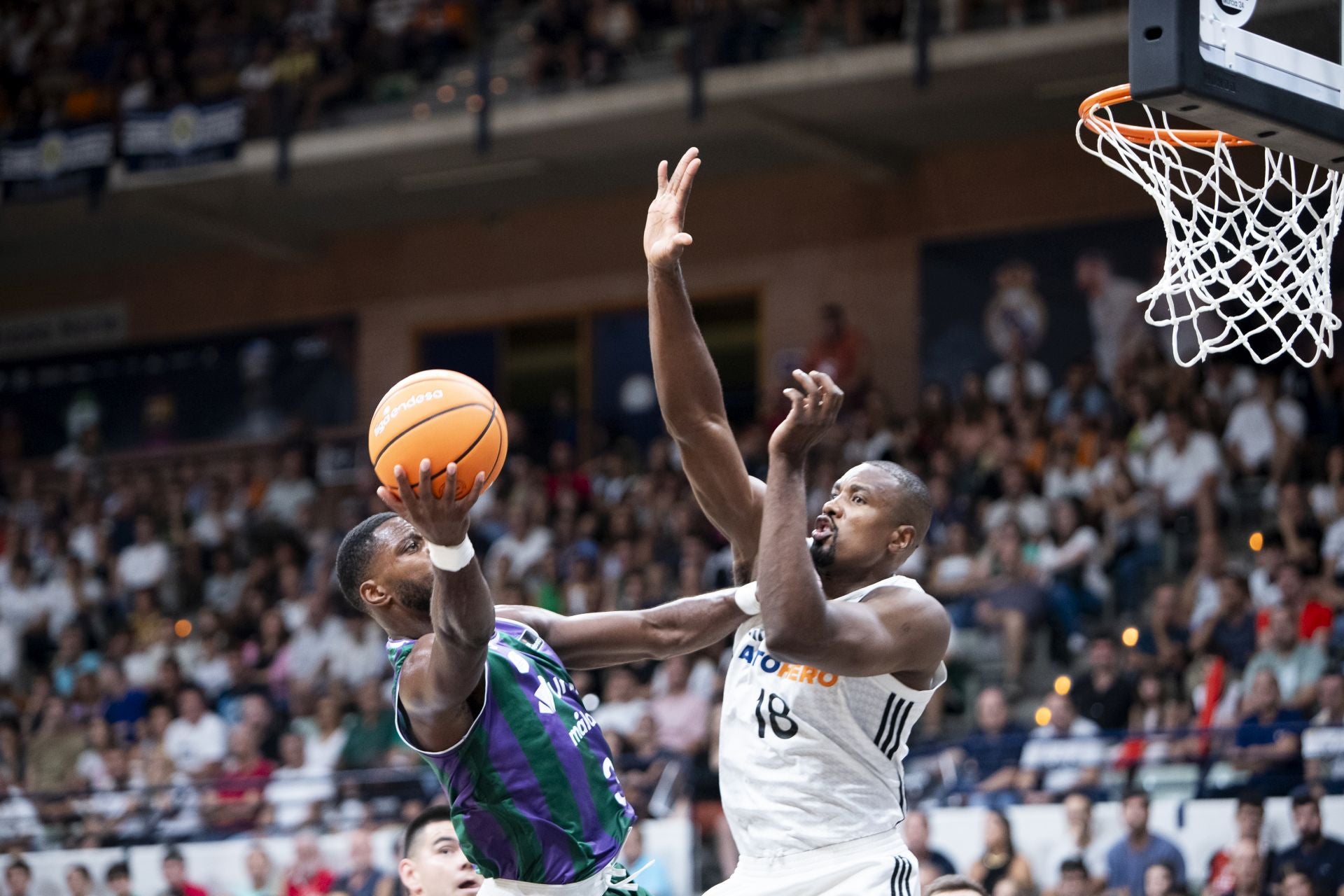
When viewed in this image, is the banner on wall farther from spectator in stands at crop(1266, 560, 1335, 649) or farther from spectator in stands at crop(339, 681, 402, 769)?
spectator in stands at crop(1266, 560, 1335, 649)

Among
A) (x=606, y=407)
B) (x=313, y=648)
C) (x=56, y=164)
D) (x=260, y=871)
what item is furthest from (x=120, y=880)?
(x=56, y=164)

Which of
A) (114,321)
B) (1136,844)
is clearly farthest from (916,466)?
(114,321)

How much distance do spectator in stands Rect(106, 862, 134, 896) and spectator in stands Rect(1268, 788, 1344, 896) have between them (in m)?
7.11

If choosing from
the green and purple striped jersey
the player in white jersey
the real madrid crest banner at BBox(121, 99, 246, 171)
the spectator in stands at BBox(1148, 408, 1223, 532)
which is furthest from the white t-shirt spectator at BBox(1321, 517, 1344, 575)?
the real madrid crest banner at BBox(121, 99, 246, 171)

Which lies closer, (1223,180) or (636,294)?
(1223,180)

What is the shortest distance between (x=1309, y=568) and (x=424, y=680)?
27.3 ft

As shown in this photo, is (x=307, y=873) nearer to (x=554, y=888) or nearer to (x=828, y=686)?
(x=554, y=888)

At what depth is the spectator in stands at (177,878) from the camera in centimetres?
1138

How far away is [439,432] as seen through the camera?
14.6 ft

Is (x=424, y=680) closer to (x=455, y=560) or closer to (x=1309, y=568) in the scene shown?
(x=455, y=560)

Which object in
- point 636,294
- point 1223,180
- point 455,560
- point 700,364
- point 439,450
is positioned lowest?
point 455,560

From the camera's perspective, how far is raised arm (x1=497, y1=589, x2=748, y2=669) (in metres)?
5.29

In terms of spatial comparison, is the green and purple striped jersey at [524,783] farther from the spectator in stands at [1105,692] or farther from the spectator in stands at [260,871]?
the spectator in stands at [260,871]

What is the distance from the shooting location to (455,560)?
433 cm
